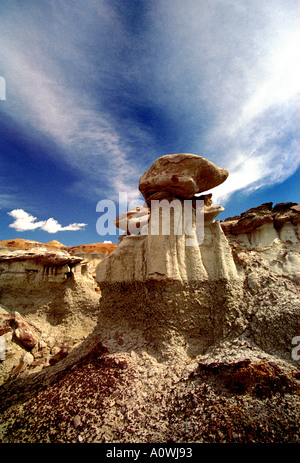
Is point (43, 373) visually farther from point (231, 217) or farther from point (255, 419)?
point (231, 217)

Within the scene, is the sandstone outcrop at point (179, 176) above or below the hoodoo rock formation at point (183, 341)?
above

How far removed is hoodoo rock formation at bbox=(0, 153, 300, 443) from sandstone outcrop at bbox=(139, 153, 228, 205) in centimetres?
2

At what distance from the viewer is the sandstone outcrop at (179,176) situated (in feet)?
14.9

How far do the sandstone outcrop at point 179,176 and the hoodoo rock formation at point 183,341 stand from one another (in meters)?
0.02

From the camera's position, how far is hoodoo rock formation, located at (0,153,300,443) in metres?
2.73

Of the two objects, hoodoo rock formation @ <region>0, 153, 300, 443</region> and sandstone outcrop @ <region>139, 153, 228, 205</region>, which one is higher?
sandstone outcrop @ <region>139, 153, 228, 205</region>

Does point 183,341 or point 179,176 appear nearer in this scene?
point 183,341

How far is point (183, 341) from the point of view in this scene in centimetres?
387

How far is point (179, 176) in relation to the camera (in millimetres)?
4520

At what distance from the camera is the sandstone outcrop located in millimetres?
4535

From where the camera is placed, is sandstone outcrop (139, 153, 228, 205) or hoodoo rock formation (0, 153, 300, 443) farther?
sandstone outcrop (139, 153, 228, 205)

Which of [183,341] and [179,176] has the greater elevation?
[179,176]

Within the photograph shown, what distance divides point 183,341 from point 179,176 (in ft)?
10.7
